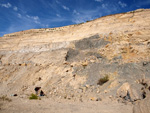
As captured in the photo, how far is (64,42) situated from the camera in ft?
47.4

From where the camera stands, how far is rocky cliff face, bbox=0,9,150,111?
8.56 metres

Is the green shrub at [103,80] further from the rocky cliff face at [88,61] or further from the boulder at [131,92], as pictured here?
the boulder at [131,92]

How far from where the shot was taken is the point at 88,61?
1130 cm

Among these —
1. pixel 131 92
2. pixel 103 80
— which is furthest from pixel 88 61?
pixel 131 92

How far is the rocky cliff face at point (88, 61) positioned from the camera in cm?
856

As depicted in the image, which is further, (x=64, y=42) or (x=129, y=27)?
(x=64, y=42)

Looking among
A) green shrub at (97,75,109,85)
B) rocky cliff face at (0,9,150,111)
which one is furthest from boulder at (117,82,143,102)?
green shrub at (97,75,109,85)

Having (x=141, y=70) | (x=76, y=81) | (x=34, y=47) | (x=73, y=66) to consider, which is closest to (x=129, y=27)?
(x=141, y=70)

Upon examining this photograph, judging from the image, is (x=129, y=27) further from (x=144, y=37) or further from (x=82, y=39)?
(x=82, y=39)

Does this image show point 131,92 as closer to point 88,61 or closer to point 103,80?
point 103,80

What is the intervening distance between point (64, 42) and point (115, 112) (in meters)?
10.7

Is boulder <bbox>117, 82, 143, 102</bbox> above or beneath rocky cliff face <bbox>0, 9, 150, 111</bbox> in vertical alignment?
beneath

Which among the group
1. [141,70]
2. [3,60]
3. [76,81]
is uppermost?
[3,60]

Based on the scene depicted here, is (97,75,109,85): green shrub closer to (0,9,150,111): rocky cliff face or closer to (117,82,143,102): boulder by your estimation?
(0,9,150,111): rocky cliff face
